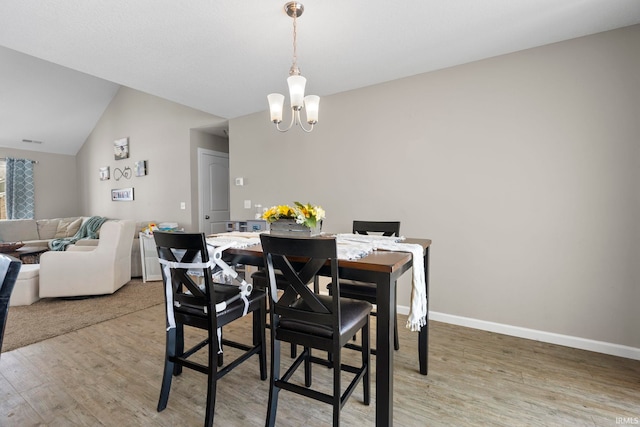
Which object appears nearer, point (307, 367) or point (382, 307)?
point (382, 307)

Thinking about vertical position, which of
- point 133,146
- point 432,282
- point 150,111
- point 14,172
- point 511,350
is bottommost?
point 511,350

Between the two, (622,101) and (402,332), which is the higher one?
(622,101)

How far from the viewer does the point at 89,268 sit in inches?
134

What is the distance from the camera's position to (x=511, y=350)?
223cm

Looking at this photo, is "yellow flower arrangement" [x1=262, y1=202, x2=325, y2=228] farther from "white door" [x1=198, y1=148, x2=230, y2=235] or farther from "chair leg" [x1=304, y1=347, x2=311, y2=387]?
"white door" [x1=198, y1=148, x2=230, y2=235]

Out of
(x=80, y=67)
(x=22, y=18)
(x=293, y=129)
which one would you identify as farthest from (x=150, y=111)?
(x=22, y=18)

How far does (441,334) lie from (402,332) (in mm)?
318

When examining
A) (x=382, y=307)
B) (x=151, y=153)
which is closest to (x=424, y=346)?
(x=382, y=307)

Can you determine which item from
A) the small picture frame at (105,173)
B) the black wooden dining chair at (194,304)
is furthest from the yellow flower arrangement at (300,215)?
the small picture frame at (105,173)

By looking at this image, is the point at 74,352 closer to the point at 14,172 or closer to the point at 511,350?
the point at 511,350

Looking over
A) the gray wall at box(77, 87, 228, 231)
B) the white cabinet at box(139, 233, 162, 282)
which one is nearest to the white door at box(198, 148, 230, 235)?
the gray wall at box(77, 87, 228, 231)

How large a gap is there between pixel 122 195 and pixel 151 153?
3.89 feet

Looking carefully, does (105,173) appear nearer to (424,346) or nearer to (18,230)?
(18,230)

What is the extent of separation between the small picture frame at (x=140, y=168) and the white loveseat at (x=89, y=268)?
6.40 ft
